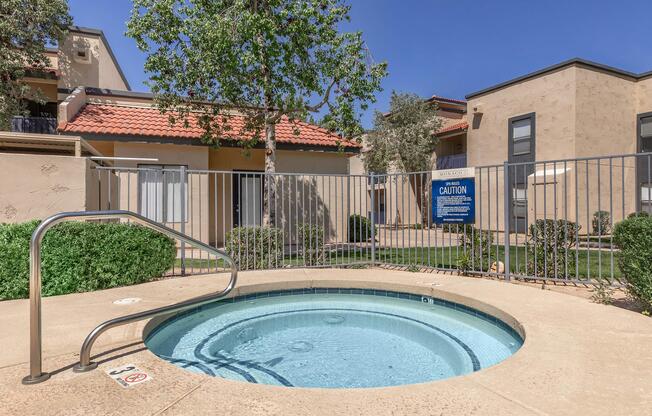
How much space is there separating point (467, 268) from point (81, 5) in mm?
18458

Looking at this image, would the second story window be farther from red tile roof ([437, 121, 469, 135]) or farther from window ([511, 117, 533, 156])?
red tile roof ([437, 121, 469, 135])

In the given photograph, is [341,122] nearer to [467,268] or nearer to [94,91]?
[467,268]

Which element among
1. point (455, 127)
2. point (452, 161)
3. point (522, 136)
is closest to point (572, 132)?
point (522, 136)

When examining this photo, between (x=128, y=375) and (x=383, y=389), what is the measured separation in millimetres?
1899

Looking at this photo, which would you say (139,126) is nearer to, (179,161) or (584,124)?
(179,161)

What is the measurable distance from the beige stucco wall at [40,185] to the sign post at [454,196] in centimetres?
659

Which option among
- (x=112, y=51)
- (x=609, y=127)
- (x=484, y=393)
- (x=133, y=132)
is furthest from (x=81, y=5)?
(x=609, y=127)

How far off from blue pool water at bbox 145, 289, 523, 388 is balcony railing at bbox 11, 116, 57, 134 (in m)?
16.0

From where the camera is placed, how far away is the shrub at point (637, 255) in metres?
4.28

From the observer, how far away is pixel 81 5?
1571 cm

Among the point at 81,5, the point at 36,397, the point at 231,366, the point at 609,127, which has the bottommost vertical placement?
the point at 231,366

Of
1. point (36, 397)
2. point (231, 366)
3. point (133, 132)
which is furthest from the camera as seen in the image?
point (133, 132)

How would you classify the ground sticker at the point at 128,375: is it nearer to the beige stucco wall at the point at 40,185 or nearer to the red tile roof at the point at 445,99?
the beige stucco wall at the point at 40,185

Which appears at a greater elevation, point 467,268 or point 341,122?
point 341,122
